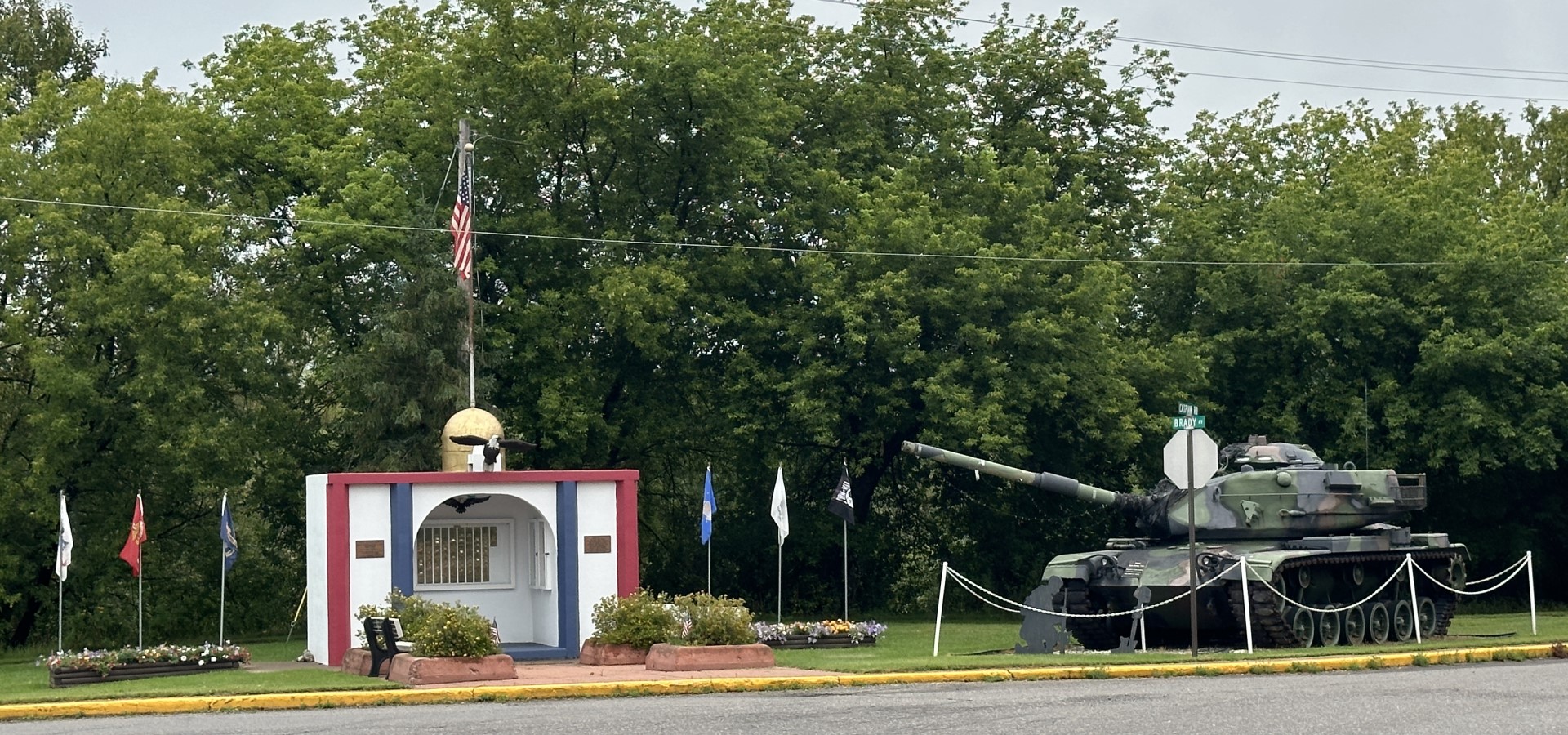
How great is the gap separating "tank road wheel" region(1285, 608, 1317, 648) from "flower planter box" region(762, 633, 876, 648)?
20.1 ft

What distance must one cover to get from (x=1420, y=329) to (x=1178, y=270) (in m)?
5.55

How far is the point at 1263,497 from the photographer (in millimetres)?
27312

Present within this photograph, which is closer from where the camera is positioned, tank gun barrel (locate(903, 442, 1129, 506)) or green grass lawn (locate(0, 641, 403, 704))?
green grass lawn (locate(0, 641, 403, 704))

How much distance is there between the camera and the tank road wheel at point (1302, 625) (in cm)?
2569

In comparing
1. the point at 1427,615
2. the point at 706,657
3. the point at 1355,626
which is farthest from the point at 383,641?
the point at 1427,615

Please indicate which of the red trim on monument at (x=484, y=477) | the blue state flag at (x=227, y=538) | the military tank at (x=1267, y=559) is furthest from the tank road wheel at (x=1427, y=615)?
the blue state flag at (x=227, y=538)

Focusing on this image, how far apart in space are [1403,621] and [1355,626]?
1673mm

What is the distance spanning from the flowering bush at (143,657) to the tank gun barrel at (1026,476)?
994 cm

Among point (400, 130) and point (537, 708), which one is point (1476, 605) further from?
point (537, 708)

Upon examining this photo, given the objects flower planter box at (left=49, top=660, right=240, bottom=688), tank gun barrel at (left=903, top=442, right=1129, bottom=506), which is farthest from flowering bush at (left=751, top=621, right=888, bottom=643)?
flower planter box at (left=49, top=660, right=240, bottom=688)

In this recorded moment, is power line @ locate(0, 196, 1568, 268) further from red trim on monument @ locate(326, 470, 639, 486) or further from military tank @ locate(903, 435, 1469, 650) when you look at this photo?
red trim on monument @ locate(326, 470, 639, 486)

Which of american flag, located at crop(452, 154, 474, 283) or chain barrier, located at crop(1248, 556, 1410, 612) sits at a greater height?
american flag, located at crop(452, 154, 474, 283)

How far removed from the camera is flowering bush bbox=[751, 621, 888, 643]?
2634 cm

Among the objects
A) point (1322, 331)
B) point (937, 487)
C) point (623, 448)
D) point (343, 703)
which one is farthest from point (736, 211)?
point (343, 703)
